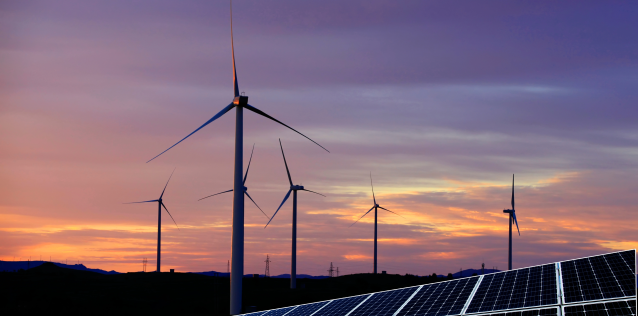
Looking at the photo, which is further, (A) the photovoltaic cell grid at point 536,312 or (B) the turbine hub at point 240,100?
(B) the turbine hub at point 240,100

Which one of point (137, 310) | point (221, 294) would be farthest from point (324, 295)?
point (137, 310)

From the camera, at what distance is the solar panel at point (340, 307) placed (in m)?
61.5

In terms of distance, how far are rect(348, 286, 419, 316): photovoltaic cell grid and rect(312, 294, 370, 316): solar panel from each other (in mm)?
1036

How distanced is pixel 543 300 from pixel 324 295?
13642 centimetres

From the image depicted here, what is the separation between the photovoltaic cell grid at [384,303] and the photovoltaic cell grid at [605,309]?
56.1ft

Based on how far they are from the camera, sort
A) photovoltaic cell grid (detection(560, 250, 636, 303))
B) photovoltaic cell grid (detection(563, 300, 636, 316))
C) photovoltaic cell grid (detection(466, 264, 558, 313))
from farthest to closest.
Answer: photovoltaic cell grid (detection(466, 264, 558, 313))
photovoltaic cell grid (detection(560, 250, 636, 303))
photovoltaic cell grid (detection(563, 300, 636, 316))

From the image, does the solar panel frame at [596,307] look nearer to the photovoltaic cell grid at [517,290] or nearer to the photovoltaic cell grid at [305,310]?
the photovoltaic cell grid at [517,290]

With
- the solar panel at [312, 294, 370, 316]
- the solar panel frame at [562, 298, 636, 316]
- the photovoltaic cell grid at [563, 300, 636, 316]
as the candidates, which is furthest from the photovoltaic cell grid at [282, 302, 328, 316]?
the photovoltaic cell grid at [563, 300, 636, 316]

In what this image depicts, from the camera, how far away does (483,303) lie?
165 feet

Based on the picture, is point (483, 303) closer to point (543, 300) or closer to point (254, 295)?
point (543, 300)

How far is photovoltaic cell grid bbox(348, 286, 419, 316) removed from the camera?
57.6 m

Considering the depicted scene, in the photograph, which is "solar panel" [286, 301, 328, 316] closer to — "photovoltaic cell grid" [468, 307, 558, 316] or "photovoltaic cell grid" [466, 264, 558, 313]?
"photovoltaic cell grid" [466, 264, 558, 313]

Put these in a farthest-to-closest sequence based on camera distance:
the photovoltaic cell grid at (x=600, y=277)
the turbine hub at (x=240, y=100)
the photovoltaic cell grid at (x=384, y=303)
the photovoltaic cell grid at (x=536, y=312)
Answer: the turbine hub at (x=240, y=100)
the photovoltaic cell grid at (x=384, y=303)
the photovoltaic cell grid at (x=536, y=312)
the photovoltaic cell grid at (x=600, y=277)

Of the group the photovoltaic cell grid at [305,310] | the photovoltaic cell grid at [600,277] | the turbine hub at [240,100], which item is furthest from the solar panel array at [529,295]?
the turbine hub at [240,100]
